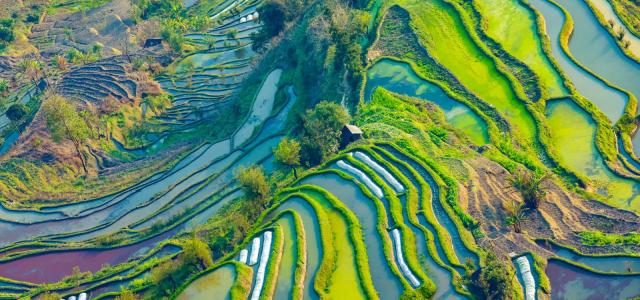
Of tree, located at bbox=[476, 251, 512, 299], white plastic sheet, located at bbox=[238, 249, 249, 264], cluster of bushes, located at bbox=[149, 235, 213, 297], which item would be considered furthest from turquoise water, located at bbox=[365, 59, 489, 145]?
→ cluster of bushes, located at bbox=[149, 235, 213, 297]

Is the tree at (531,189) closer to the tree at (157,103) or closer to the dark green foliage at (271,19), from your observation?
the dark green foliage at (271,19)

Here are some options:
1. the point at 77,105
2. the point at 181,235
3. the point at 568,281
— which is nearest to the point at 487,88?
the point at 568,281

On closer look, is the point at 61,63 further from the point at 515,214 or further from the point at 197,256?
the point at 515,214

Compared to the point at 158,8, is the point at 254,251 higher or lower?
higher

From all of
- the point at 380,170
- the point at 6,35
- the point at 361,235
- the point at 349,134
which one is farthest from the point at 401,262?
the point at 6,35

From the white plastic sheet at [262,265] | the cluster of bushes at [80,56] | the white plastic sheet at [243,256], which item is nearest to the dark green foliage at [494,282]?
the white plastic sheet at [262,265]
